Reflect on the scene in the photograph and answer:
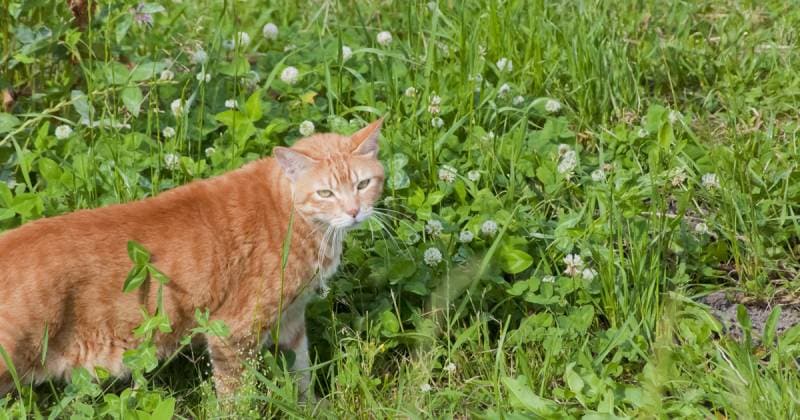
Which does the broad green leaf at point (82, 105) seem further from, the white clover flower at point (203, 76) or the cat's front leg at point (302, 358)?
the cat's front leg at point (302, 358)

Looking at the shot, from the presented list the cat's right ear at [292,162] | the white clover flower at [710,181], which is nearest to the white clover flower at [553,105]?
the white clover flower at [710,181]

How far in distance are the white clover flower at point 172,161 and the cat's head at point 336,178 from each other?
2.08 ft

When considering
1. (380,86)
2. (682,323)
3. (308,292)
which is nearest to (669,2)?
(380,86)

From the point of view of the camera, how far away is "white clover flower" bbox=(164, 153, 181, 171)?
445 cm

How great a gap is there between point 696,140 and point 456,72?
1.05m

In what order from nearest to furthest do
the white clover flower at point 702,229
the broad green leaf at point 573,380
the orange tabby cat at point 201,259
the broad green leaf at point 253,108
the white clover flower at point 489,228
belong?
the orange tabby cat at point 201,259 < the broad green leaf at point 573,380 < the white clover flower at point 489,228 < the white clover flower at point 702,229 < the broad green leaf at point 253,108

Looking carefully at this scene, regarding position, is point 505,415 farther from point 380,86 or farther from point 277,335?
point 380,86

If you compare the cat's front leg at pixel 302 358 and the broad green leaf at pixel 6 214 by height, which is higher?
the broad green leaf at pixel 6 214

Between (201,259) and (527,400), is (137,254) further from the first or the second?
(527,400)

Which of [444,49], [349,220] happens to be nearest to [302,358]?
[349,220]

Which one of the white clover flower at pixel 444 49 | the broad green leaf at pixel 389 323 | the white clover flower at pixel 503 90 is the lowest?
the broad green leaf at pixel 389 323

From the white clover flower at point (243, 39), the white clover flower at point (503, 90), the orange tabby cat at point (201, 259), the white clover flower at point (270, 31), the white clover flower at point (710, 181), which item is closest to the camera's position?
the orange tabby cat at point (201, 259)

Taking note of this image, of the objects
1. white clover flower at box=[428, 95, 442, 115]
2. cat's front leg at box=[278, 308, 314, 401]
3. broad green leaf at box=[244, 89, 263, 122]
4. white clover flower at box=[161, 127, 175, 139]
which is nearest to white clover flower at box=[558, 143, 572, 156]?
white clover flower at box=[428, 95, 442, 115]

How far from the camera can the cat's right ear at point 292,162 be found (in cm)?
383
